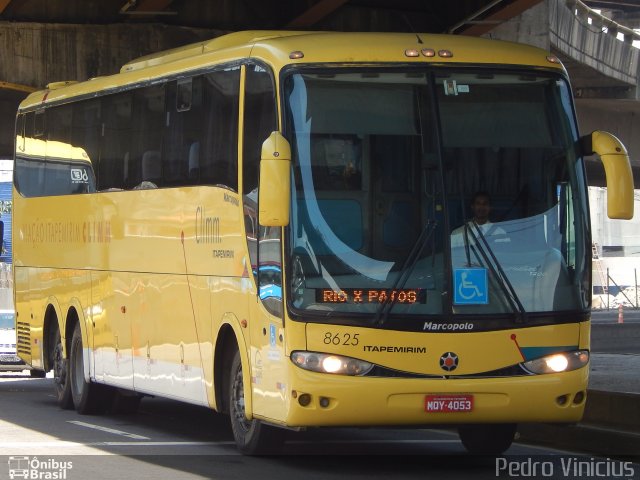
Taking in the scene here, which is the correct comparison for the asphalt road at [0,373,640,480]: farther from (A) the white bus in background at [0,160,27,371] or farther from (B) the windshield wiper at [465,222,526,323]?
(A) the white bus in background at [0,160,27,371]

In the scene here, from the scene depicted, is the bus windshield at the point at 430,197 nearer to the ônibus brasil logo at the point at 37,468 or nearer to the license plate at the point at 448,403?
the license plate at the point at 448,403

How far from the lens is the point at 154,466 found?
12.5 m

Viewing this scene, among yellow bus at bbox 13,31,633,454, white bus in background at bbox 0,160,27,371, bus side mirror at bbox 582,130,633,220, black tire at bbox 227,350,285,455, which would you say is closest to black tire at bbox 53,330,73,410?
white bus in background at bbox 0,160,27,371

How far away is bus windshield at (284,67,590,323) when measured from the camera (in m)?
12.0

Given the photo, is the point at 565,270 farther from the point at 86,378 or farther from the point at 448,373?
the point at 86,378

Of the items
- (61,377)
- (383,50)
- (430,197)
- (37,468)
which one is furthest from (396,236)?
(61,377)

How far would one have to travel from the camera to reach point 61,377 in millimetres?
19297

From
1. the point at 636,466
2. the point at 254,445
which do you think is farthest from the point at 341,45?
the point at 636,466

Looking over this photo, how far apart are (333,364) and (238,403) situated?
1.84 metres

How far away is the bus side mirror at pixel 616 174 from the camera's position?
1213 centimetres

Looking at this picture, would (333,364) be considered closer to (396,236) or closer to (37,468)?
(396,236)

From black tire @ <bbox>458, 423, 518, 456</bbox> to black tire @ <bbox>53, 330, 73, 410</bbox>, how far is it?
6.66m

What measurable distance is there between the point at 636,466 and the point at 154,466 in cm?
408

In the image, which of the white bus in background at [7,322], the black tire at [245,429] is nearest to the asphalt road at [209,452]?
the black tire at [245,429]
